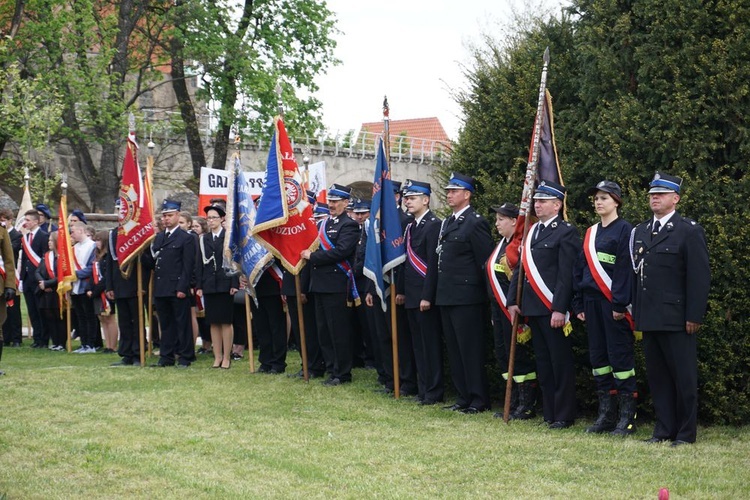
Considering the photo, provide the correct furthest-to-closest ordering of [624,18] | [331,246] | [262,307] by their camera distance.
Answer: [262,307] → [331,246] → [624,18]

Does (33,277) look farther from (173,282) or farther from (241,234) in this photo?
(241,234)

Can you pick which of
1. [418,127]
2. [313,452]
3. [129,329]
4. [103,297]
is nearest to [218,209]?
[129,329]

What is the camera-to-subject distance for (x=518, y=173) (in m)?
9.98

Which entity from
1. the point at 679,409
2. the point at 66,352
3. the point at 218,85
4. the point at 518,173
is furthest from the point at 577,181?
the point at 218,85

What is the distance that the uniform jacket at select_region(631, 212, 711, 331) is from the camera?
7.46 m

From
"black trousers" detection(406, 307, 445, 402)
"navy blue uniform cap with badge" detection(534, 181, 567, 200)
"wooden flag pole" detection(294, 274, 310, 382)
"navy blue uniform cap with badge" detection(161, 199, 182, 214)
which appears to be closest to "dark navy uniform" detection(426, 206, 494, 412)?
"black trousers" detection(406, 307, 445, 402)

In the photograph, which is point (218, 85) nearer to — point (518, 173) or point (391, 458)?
point (518, 173)

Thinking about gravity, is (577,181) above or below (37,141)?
below

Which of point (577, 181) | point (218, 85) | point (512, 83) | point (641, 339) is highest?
point (218, 85)

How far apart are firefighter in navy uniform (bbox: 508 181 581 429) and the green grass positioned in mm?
297

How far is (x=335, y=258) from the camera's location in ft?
37.8

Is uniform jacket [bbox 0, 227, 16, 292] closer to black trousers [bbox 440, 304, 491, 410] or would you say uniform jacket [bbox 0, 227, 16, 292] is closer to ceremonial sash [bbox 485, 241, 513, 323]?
black trousers [bbox 440, 304, 491, 410]

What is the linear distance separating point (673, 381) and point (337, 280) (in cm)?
475

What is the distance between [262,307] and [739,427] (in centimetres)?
647
